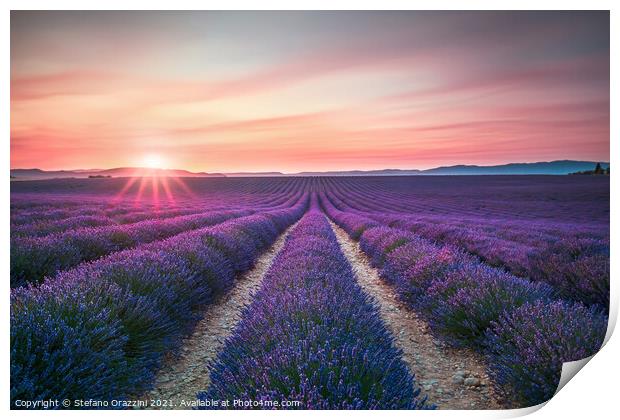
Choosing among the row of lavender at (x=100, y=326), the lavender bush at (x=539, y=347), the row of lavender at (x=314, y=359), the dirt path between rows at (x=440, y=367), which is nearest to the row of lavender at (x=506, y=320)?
the lavender bush at (x=539, y=347)

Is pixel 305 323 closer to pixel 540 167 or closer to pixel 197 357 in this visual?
pixel 197 357

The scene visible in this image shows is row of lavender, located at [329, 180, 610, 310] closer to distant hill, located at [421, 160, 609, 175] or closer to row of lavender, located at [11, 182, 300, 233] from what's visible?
distant hill, located at [421, 160, 609, 175]

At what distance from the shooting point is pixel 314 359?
71.7 inches

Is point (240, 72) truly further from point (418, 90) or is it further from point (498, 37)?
point (498, 37)

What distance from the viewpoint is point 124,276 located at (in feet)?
10.3

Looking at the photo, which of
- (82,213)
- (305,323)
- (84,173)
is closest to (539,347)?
(305,323)

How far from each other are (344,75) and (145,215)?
6.52 meters

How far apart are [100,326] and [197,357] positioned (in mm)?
889

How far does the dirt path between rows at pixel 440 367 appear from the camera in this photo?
241 centimetres

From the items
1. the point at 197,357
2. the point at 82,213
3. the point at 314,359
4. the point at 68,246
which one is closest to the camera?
the point at 314,359

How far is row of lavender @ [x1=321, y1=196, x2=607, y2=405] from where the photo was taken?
7.41ft

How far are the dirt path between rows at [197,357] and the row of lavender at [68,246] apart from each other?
4.15 feet
